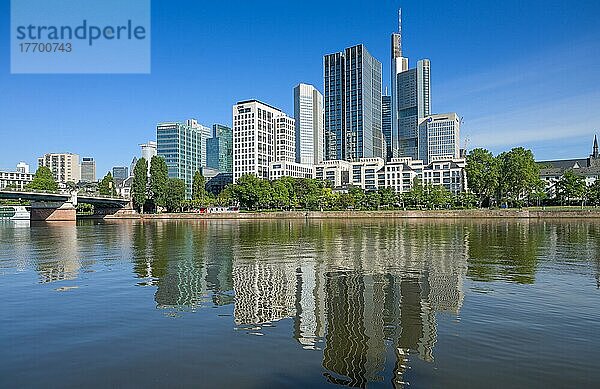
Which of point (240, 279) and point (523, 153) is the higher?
point (523, 153)

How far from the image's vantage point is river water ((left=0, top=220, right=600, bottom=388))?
10.0 metres

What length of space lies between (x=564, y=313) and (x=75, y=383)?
13.6 meters

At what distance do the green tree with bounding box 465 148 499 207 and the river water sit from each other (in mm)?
95878

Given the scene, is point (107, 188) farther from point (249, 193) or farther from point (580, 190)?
point (580, 190)

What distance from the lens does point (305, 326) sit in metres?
13.6

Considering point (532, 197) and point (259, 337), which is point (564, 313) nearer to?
point (259, 337)

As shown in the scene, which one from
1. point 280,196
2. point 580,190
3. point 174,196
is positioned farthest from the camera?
point 174,196

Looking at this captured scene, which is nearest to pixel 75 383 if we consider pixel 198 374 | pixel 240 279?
pixel 198 374

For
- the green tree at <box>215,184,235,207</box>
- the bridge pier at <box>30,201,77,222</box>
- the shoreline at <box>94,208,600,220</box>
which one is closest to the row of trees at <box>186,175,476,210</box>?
the green tree at <box>215,184,235,207</box>

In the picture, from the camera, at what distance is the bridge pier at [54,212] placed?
119 metres

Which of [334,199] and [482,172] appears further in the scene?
[334,199]

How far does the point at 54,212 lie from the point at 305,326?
12296cm

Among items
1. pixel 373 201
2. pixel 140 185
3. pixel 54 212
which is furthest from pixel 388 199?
pixel 54 212

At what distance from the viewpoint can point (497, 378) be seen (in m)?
9.66
